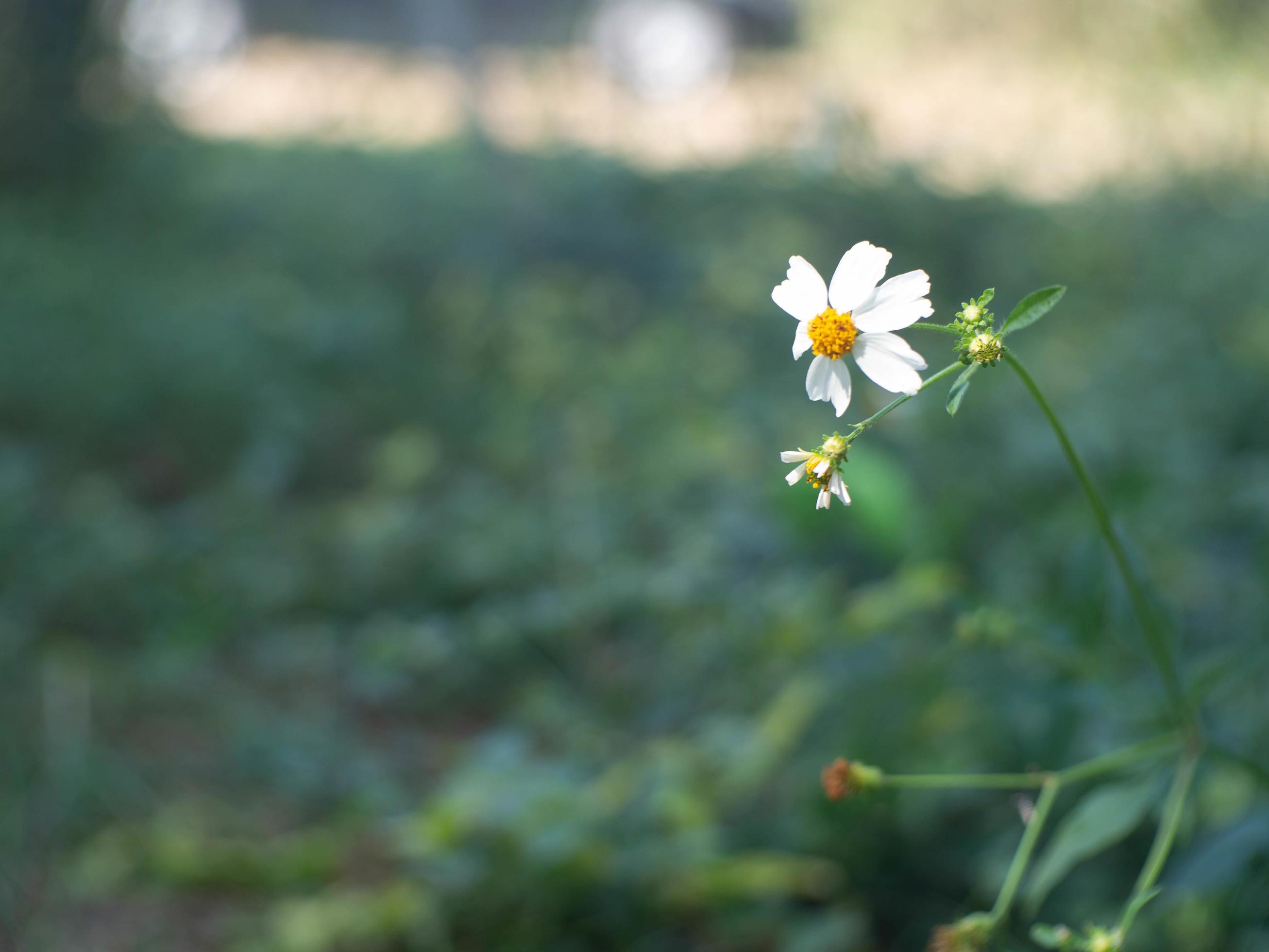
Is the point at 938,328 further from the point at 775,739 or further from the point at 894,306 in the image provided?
the point at 775,739

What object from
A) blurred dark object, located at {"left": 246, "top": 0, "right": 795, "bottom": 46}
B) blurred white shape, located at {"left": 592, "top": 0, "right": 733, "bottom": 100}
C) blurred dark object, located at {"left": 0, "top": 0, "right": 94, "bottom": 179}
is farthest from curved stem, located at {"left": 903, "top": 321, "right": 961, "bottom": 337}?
blurred dark object, located at {"left": 246, "top": 0, "right": 795, "bottom": 46}

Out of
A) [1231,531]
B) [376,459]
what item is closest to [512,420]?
[376,459]

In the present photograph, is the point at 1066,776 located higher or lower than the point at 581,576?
lower

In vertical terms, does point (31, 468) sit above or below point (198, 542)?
above

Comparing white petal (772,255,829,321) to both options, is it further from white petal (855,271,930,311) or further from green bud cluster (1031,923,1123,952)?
green bud cluster (1031,923,1123,952)

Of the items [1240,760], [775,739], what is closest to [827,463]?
[1240,760]

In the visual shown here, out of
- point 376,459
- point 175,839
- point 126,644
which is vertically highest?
point 376,459

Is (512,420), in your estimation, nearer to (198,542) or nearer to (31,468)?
(198,542)
